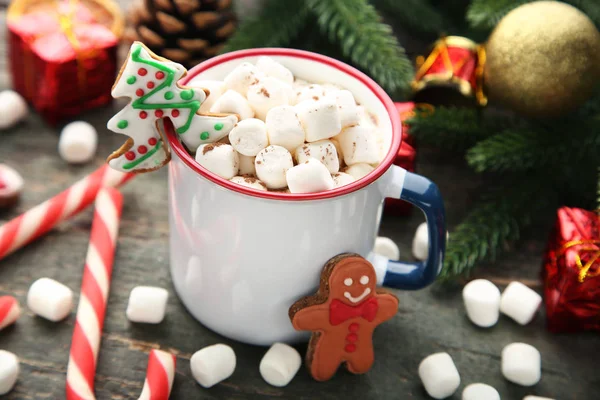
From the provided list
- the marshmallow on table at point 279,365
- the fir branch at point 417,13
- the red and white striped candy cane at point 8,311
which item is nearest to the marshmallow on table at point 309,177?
the marshmallow on table at point 279,365

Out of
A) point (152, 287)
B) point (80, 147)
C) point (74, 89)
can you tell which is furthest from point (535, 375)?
point (74, 89)

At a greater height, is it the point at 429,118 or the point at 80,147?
the point at 429,118

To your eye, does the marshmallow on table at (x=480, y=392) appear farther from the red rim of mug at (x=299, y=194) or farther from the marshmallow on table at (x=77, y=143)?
the marshmallow on table at (x=77, y=143)

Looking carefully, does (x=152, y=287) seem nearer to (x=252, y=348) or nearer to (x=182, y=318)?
(x=182, y=318)

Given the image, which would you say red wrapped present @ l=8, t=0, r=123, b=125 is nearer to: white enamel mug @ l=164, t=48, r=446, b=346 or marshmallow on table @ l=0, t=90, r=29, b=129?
marshmallow on table @ l=0, t=90, r=29, b=129

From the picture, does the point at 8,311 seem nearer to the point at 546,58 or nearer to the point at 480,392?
the point at 480,392

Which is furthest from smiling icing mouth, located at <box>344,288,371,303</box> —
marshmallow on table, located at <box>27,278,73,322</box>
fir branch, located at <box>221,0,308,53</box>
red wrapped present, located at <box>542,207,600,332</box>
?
fir branch, located at <box>221,0,308,53</box>
